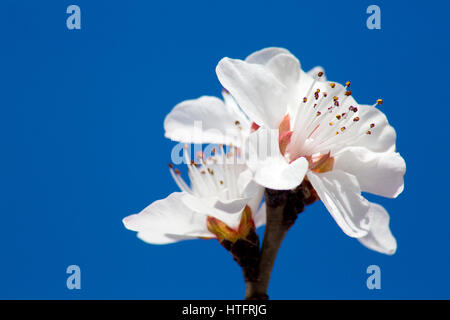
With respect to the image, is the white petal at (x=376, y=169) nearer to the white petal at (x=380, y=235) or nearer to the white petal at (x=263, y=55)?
the white petal at (x=380, y=235)

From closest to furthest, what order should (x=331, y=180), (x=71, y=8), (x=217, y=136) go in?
(x=331, y=180) < (x=217, y=136) < (x=71, y=8)

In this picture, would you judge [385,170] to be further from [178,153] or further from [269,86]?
[178,153]

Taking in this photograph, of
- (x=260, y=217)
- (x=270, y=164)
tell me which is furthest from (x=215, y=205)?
(x=260, y=217)

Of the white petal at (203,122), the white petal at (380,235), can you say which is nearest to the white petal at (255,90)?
the white petal at (203,122)

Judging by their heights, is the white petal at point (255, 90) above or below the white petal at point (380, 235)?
above

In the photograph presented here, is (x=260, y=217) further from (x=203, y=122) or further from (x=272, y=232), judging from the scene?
(x=203, y=122)
